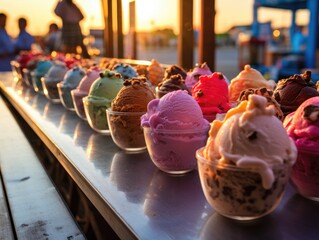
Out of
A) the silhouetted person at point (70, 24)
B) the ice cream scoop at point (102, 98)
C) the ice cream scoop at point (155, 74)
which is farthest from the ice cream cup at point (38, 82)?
the silhouetted person at point (70, 24)

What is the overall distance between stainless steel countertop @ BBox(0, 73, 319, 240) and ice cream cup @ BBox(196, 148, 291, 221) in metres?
0.03

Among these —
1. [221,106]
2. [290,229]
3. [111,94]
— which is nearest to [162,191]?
[290,229]

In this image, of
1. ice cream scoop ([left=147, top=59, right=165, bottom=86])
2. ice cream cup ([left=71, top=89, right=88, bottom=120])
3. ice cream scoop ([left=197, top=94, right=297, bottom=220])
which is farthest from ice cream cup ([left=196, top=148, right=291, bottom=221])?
ice cream scoop ([left=147, top=59, right=165, bottom=86])

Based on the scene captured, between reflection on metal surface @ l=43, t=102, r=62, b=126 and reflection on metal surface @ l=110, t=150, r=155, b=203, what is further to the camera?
reflection on metal surface @ l=43, t=102, r=62, b=126

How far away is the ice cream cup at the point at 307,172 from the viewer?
0.86 metres

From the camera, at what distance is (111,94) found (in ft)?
5.32

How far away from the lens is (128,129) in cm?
133

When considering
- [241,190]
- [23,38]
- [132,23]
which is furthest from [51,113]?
[23,38]

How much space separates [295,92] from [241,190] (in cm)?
50

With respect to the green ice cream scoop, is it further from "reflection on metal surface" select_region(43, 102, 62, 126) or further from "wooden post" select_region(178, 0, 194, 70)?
"wooden post" select_region(178, 0, 194, 70)

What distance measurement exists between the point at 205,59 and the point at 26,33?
560 cm

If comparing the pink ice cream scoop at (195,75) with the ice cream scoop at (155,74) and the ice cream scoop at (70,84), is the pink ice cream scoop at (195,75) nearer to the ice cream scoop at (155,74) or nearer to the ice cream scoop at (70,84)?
the ice cream scoop at (155,74)

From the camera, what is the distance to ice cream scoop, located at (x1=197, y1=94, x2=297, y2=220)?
0.76 meters

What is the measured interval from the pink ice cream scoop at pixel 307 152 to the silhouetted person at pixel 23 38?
277 inches
